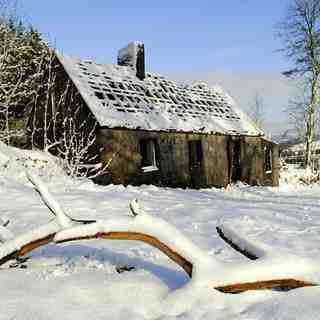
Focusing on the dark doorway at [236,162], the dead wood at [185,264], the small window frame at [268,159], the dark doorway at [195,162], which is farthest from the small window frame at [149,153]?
the dead wood at [185,264]

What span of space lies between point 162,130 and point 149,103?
197 cm

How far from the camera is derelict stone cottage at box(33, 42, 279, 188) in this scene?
16.5m

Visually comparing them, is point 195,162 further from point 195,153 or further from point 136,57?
point 136,57

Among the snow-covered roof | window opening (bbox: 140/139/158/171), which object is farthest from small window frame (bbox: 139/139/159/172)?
the snow-covered roof

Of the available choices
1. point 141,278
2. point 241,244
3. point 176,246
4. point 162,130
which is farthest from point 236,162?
point 176,246

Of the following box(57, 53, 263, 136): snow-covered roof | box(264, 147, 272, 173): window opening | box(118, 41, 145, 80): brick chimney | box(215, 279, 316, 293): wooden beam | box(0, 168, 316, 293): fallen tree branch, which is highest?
box(118, 41, 145, 80): brick chimney

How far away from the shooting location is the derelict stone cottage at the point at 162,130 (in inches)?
649

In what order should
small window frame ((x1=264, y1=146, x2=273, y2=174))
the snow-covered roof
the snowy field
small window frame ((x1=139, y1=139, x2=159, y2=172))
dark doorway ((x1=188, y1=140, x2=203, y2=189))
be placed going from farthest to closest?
small window frame ((x1=264, y1=146, x2=273, y2=174)) < dark doorway ((x1=188, y1=140, x2=203, y2=189)) < small window frame ((x1=139, y1=139, x2=159, y2=172)) < the snow-covered roof < the snowy field

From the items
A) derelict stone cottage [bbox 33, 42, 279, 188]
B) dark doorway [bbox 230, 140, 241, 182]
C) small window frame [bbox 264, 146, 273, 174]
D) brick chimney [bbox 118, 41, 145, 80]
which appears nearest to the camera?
derelict stone cottage [bbox 33, 42, 279, 188]

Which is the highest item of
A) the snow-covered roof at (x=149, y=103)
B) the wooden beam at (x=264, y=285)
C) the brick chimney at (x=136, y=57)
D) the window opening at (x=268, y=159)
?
the brick chimney at (x=136, y=57)

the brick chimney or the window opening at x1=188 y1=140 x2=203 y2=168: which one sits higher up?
the brick chimney

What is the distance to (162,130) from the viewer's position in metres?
17.9

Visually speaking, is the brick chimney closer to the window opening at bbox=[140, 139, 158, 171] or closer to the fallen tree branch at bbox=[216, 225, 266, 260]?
the window opening at bbox=[140, 139, 158, 171]

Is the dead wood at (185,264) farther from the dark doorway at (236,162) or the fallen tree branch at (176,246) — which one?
the dark doorway at (236,162)
